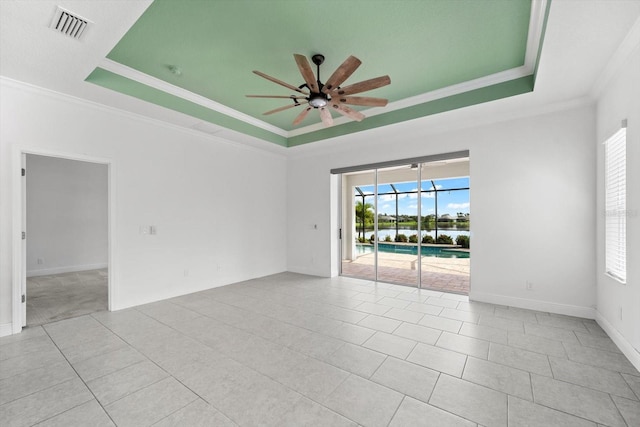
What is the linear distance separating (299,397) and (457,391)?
117 cm

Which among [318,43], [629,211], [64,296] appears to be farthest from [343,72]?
[64,296]

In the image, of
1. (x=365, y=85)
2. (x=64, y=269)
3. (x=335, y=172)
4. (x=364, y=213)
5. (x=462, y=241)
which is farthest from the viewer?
(x=364, y=213)

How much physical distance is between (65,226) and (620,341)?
9.82 metres

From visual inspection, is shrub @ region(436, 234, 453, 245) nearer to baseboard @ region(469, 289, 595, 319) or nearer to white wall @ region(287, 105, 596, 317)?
white wall @ region(287, 105, 596, 317)

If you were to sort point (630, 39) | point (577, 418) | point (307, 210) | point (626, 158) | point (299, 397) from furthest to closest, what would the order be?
point (307, 210) < point (626, 158) < point (630, 39) < point (299, 397) < point (577, 418)

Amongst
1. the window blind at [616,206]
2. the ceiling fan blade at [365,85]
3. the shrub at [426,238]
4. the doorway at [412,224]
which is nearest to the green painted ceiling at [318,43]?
the ceiling fan blade at [365,85]

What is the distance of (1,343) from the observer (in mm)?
2812

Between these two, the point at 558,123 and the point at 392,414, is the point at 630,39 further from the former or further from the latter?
the point at 392,414

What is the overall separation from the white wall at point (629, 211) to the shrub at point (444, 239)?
3.10m

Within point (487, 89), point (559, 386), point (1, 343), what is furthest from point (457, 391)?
point (1, 343)

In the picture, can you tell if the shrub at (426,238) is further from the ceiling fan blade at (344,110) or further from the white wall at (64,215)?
the white wall at (64,215)

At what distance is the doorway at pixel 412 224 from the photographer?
17.2 ft

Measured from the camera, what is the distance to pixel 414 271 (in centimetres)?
621

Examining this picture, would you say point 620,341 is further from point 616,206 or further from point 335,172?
point 335,172
